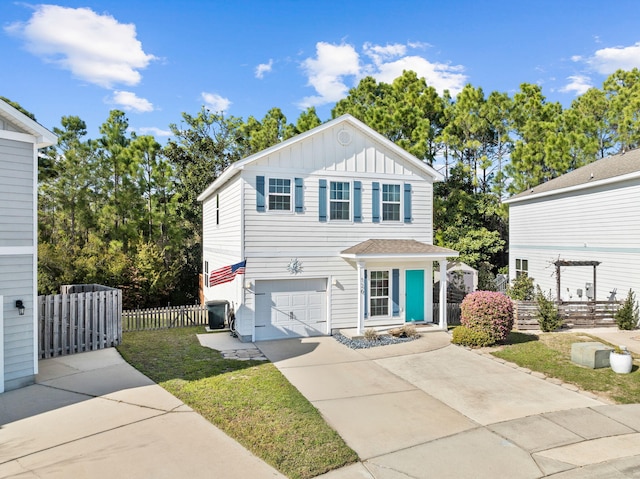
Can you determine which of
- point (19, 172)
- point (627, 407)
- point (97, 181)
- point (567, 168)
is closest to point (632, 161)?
point (567, 168)

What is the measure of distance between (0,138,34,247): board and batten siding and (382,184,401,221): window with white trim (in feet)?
35.4

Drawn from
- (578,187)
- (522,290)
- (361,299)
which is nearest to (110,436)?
(361,299)

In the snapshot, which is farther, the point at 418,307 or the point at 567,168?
the point at 567,168

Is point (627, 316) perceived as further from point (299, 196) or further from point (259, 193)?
point (259, 193)

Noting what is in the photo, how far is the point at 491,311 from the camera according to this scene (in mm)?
12555

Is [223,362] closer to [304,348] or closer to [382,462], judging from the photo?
[304,348]

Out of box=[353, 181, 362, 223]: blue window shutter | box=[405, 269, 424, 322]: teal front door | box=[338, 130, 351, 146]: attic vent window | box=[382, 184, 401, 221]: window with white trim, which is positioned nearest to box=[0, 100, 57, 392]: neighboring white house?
box=[338, 130, 351, 146]: attic vent window

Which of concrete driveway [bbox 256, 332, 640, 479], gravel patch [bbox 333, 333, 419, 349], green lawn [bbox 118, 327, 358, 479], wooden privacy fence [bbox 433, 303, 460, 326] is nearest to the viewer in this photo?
concrete driveway [bbox 256, 332, 640, 479]

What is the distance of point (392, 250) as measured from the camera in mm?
14117

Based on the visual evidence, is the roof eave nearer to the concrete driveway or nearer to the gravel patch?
the concrete driveway

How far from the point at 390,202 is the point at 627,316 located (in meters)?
9.40

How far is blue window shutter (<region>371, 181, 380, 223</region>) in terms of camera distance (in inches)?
593

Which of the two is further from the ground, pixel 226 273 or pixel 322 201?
pixel 322 201

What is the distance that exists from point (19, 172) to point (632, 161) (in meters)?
21.3
